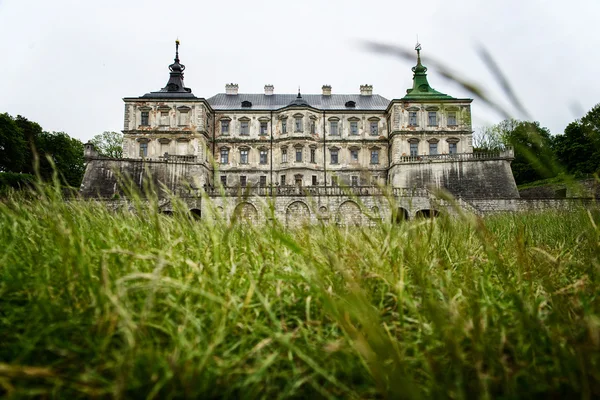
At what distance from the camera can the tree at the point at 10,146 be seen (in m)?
34.6

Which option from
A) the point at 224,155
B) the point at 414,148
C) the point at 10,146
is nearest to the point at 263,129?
the point at 224,155

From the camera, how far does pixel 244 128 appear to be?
36344 mm


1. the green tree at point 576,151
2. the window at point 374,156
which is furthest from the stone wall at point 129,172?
the green tree at point 576,151

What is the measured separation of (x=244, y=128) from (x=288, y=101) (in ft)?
19.4

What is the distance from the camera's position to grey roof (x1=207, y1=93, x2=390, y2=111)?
3734 centimetres

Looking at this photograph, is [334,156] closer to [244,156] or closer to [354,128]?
[354,128]

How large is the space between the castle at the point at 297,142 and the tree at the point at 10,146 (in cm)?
1234

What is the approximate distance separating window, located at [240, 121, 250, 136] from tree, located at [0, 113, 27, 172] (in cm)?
2030

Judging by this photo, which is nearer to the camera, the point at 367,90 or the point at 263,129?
the point at 263,129

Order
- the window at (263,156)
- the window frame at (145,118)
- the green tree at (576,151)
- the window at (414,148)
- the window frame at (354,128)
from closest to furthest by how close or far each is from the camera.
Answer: the green tree at (576,151) < the window frame at (145,118) < the window at (414,148) < the window at (263,156) < the window frame at (354,128)

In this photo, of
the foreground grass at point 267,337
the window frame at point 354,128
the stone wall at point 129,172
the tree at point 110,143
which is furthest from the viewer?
the tree at point 110,143

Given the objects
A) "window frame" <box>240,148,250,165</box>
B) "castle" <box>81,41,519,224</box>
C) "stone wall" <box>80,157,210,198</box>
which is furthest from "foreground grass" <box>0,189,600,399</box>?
"window frame" <box>240,148,250,165</box>

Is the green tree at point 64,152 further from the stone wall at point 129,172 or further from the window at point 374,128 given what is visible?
the window at point 374,128

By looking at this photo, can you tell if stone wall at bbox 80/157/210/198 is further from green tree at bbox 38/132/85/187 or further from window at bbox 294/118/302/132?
green tree at bbox 38/132/85/187
